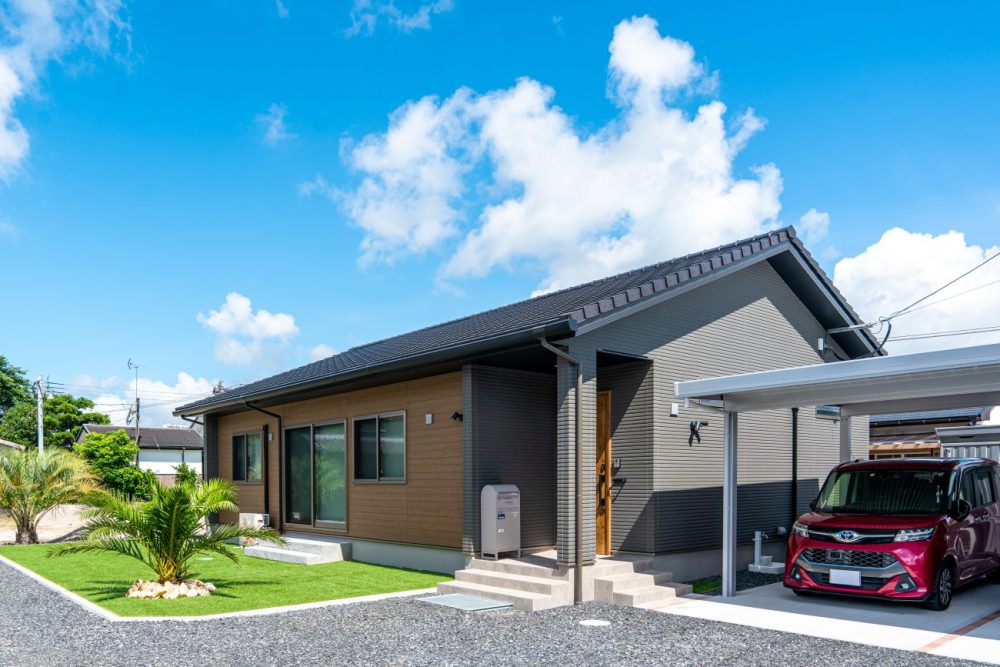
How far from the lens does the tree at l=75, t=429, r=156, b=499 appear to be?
94.8 feet

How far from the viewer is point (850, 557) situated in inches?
307

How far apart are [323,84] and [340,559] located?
8433 millimetres

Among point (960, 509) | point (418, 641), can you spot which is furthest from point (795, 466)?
point (418, 641)

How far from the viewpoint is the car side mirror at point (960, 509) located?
Answer: 26.3 feet

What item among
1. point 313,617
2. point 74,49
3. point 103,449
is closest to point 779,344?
point 313,617

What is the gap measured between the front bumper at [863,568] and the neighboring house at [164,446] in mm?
36875

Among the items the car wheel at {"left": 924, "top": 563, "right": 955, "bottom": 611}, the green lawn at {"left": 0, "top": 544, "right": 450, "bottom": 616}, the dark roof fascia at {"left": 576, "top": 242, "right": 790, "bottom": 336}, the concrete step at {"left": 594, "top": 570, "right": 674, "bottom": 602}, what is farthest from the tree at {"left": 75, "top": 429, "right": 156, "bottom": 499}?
the car wheel at {"left": 924, "top": 563, "right": 955, "bottom": 611}

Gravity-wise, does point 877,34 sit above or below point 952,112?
above

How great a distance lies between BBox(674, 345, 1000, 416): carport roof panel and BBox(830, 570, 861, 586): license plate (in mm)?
1894

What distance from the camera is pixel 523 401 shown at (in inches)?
420

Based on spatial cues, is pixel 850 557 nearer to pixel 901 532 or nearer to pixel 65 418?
pixel 901 532

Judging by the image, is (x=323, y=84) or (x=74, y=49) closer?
(x=74, y=49)

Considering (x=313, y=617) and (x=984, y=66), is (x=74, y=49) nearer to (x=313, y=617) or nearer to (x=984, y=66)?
(x=313, y=617)

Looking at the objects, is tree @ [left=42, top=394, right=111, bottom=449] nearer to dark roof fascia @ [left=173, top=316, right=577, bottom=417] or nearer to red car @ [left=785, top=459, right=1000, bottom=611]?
dark roof fascia @ [left=173, top=316, right=577, bottom=417]
